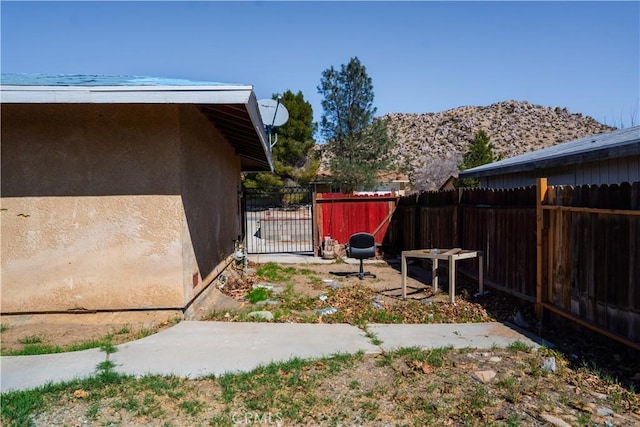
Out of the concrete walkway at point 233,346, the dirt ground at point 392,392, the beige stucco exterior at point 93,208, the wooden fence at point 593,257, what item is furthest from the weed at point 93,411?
the wooden fence at point 593,257

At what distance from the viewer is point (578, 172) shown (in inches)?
361

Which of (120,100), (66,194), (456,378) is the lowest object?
(456,378)

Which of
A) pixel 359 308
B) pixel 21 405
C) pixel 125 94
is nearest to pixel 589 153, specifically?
pixel 359 308

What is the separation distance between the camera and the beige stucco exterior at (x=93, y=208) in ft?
19.0

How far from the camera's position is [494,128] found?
67.9 metres

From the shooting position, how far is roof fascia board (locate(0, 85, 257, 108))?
5055mm

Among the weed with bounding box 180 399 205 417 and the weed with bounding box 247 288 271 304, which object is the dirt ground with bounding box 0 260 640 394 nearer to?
the weed with bounding box 247 288 271 304

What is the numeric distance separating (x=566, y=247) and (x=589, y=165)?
421 centimetres

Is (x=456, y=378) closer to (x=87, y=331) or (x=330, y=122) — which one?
(x=87, y=331)

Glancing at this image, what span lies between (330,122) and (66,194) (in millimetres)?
33390

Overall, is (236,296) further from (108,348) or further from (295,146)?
(295,146)

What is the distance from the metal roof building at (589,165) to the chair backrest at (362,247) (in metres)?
4.29

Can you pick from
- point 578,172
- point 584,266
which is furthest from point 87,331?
point 578,172

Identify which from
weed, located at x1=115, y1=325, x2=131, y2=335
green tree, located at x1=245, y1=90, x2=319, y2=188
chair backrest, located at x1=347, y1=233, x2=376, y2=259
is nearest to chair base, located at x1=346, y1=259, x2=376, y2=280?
chair backrest, located at x1=347, y1=233, x2=376, y2=259
